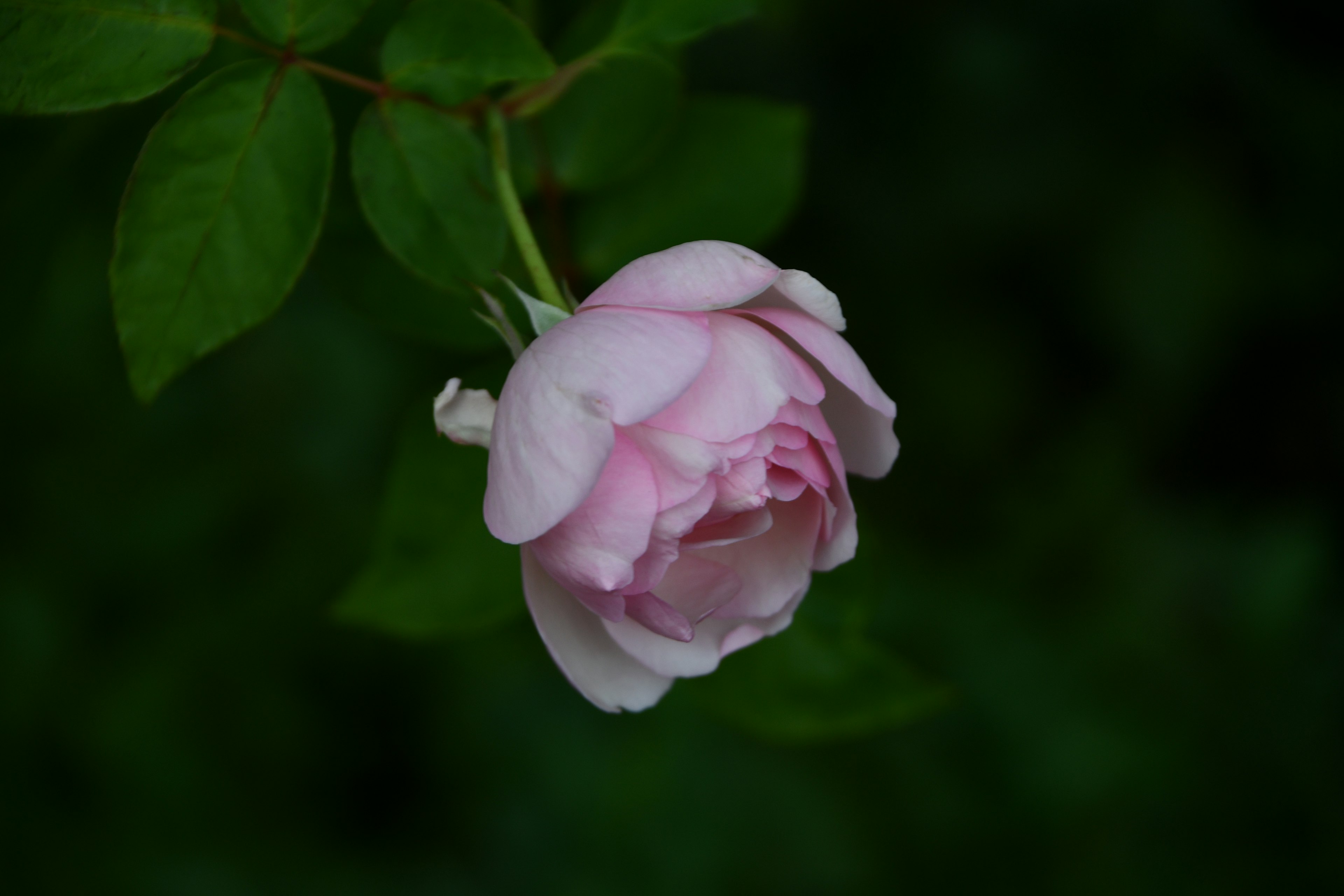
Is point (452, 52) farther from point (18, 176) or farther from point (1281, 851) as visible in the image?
point (1281, 851)

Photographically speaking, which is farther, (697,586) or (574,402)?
(697,586)

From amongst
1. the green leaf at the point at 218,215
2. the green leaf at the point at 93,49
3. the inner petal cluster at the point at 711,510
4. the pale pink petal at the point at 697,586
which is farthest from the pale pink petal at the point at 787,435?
the green leaf at the point at 93,49

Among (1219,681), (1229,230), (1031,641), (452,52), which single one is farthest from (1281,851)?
(452,52)

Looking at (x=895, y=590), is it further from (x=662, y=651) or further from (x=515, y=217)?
(x=515, y=217)

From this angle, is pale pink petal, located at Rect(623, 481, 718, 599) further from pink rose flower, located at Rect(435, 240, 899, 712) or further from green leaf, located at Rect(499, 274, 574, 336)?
green leaf, located at Rect(499, 274, 574, 336)

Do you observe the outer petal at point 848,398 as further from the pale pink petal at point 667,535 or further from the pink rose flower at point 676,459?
the pale pink petal at point 667,535

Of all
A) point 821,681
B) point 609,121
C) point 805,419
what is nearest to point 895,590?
point 821,681
